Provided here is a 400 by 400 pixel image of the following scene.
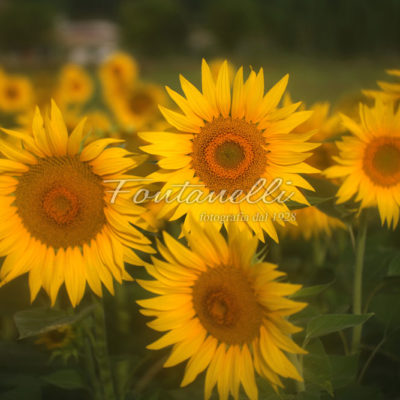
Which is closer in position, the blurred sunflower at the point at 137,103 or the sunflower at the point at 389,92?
the sunflower at the point at 389,92

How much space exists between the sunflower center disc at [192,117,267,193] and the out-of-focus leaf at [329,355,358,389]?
490 mm

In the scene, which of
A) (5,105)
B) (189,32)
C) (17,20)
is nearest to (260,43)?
(189,32)

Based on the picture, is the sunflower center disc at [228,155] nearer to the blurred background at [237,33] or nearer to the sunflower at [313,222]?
the sunflower at [313,222]

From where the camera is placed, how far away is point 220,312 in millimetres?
1113

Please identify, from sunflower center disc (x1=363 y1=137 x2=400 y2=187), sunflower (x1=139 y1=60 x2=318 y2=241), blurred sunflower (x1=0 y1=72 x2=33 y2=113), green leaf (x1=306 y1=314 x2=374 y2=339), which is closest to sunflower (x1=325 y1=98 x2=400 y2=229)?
sunflower center disc (x1=363 y1=137 x2=400 y2=187)

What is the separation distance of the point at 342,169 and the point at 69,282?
0.75 m

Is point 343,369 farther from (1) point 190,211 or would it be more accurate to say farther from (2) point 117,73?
(2) point 117,73

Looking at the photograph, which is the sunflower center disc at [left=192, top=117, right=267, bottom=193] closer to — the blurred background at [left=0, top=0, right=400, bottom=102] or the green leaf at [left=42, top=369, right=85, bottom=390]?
the green leaf at [left=42, top=369, right=85, bottom=390]

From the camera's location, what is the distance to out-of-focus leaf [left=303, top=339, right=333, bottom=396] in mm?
1128

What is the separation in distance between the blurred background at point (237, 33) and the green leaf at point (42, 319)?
1485 centimetres

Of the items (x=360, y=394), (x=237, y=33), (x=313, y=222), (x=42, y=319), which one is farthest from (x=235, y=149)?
(x=237, y=33)

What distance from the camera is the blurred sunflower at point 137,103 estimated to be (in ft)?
12.2

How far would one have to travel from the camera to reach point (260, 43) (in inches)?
815

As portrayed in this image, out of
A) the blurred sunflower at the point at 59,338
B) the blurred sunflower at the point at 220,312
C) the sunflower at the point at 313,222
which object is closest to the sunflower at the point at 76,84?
the sunflower at the point at 313,222
